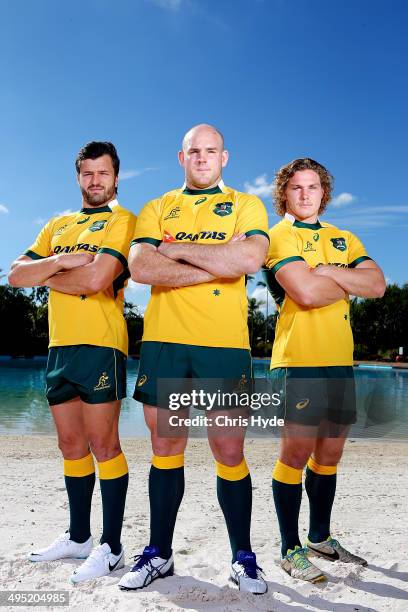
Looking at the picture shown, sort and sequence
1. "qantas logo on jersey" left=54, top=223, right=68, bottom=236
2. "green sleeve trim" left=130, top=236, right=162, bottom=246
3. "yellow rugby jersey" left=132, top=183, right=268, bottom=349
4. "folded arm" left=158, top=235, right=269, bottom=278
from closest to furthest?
"folded arm" left=158, top=235, right=269, bottom=278 → "yellow rugby jersey" left=132, top=183, right=268, bottom=349 → "green sleeve trim" left=130, top=236, right=162, bottom=246 → "qantas logo on jersey" left=54, top=223, right=68, bottom=236

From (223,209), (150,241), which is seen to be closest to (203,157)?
(223,209)

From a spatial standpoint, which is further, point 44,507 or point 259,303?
point 259,303

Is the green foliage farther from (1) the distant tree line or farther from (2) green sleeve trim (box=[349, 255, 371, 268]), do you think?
(2) green sleeve trim (box=[349, 255, 371, 268])

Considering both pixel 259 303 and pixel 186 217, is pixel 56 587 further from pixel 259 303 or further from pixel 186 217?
pixel 259 303

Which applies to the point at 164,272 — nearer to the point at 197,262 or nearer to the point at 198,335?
the point at 197,262

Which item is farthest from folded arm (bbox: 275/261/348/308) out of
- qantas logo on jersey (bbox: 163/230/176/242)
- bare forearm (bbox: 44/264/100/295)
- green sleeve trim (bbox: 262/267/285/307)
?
bare forearm (bbox: 44/264/100/295)

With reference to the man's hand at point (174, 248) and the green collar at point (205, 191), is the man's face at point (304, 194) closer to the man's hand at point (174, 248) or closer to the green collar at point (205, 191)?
the green collar at point (205, 191)

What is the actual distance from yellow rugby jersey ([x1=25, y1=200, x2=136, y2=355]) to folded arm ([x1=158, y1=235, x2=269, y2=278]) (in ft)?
1.96

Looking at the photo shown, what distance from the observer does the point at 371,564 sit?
12.5 ft

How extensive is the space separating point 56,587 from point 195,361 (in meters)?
1.53

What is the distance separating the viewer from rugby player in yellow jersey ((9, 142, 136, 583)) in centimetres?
350

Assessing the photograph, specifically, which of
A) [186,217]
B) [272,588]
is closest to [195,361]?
[186,217]

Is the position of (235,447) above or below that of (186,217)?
below

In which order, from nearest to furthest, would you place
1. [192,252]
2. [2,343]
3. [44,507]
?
[192,252] → [44,507] → [2,343]
